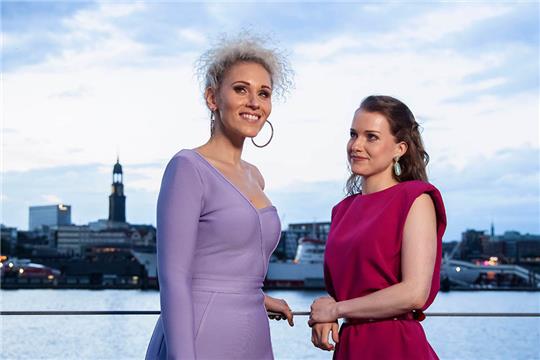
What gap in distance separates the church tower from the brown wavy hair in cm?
10846

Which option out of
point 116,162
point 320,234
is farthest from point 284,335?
point 116,162

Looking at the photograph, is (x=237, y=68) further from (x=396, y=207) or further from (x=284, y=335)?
(x=284, y=335)

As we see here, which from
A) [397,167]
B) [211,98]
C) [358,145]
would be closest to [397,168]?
[397,167]

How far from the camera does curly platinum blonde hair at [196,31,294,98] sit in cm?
205

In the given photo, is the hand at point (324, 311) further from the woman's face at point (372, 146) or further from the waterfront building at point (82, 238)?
the waterfront building at point (82, 238)

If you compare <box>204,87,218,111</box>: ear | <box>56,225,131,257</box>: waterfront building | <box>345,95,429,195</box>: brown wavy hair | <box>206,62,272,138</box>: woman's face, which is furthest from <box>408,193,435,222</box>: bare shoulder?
<box>56,225,131,257</box>: waterfront building

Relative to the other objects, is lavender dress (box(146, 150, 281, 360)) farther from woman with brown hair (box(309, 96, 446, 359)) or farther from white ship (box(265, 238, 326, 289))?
white ship (box(265, 238, 326, 289))

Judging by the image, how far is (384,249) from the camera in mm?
1927

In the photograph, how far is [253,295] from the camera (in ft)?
6.40

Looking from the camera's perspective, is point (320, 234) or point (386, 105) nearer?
point (386, 105)

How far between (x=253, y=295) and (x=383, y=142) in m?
0.49

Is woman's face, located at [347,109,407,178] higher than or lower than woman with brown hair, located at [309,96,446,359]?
higher

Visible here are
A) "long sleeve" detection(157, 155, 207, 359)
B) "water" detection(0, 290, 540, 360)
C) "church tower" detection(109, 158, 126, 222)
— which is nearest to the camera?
"long sleeve" detection(157, 155, 207, 359)

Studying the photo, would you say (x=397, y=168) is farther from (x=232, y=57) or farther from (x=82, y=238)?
(x=82, y=238)
